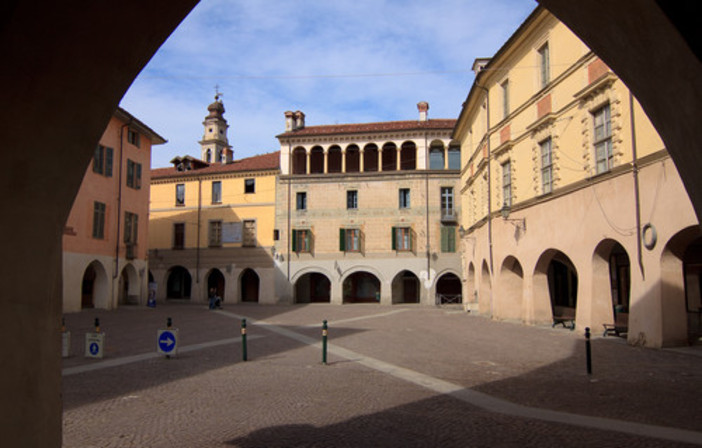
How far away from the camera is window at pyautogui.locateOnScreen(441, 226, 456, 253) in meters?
40.2

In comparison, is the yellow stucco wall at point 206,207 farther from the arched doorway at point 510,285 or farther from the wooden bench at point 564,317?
the wooden bench at point 564,317

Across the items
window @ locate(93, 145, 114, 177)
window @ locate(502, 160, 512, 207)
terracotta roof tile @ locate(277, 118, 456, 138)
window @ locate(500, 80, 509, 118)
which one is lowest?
window @ locate(502, 160, 512, 207)

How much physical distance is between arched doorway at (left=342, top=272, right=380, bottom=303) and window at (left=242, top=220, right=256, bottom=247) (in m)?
8.46

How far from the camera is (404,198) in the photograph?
41.6 meters

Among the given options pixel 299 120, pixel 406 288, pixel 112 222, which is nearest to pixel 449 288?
pixel 406 288

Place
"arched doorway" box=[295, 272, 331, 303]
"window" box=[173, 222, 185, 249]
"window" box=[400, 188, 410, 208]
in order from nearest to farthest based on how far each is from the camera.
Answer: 1. "window" box=[400, 188, 410, 208]
2. "arched doorway" box=[295, 272, 331, 303]
3. "window" box=[173, 222, 185, 249]

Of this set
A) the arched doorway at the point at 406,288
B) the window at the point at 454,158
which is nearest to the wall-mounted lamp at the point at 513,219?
the window at the point at 454,158

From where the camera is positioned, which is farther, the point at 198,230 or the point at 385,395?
the point at 198,230

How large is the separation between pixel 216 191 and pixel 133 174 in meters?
11.9

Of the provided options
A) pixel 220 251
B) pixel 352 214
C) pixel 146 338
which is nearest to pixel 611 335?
pixel 146 338

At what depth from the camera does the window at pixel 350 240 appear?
41.1m

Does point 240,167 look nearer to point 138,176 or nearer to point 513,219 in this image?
point 138,176

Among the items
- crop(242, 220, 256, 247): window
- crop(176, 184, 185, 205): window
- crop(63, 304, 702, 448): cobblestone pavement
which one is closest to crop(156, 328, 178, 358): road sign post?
crop(63, 304, 702, 448): cobblestone pavement

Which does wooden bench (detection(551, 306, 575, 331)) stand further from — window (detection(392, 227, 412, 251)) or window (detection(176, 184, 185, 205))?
window (detection(176, 184, 185, 205))
